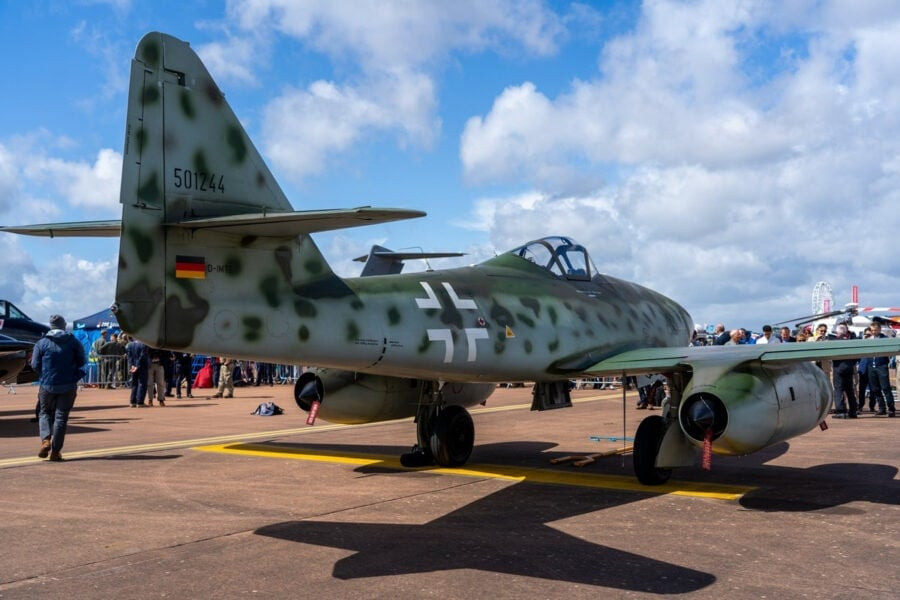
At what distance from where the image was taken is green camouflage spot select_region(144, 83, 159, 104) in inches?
264

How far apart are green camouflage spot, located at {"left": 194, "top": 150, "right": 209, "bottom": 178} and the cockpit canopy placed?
16.2ft

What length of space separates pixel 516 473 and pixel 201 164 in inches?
222

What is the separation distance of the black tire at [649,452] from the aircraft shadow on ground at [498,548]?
1.09 metres

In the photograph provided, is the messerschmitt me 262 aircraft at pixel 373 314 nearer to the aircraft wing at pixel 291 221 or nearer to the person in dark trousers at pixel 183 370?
the aircraft wing at pixel 291 221

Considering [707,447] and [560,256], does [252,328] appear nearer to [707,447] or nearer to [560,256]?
[707,447]

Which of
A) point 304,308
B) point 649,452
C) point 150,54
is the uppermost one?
point 150,54

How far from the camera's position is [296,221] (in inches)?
246

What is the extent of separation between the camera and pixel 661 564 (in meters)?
5.91

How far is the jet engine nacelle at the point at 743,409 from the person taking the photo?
Result: 319 inches

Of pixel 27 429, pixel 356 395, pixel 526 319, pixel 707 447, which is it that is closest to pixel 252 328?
pixel 356 395

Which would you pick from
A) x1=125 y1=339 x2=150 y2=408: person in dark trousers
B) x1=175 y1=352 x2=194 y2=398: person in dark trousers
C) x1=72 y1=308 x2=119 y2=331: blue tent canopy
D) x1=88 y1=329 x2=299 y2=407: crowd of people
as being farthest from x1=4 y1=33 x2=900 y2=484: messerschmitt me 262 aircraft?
x1=72 y1=308 x2=119 y2=331: blue tent canopy

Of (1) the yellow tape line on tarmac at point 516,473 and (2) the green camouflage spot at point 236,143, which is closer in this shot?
(2) the green camouflage spot at point 236,143

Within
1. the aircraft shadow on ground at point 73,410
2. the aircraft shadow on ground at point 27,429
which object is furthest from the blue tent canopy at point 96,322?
the aircraft shadow on ground at point 27,429

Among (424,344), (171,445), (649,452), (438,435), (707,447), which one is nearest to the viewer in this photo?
(707,447)
